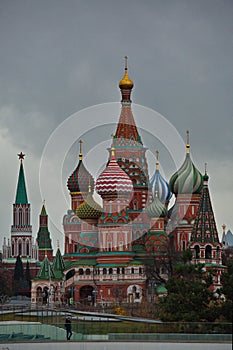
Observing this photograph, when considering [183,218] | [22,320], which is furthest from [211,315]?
[183,218]

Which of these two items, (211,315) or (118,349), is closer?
(118,349)

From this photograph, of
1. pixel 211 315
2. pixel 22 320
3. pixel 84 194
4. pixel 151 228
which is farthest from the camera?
pixel 84 194

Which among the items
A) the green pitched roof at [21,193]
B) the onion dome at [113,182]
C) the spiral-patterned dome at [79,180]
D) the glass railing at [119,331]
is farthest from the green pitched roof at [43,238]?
the glass railing at [119,331]

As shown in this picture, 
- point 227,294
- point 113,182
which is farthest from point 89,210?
point 227,294

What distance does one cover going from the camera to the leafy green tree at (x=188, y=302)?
40406 mm

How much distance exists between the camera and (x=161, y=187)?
81250 millimetres

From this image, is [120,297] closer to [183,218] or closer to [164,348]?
[183,218]

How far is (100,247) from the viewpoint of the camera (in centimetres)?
7494

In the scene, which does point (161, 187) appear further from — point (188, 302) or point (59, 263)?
point (188, 302)

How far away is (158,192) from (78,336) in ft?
143

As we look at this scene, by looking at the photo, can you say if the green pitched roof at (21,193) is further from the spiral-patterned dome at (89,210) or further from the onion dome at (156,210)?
the onion dome at (156,210)

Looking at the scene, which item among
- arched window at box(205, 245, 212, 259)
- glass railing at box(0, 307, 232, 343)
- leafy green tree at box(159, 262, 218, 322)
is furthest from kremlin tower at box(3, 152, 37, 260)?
glass railing at box(0, 307, 232, 343)

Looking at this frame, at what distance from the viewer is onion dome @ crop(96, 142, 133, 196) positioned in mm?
75000

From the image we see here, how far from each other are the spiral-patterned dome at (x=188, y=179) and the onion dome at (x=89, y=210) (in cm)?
512
